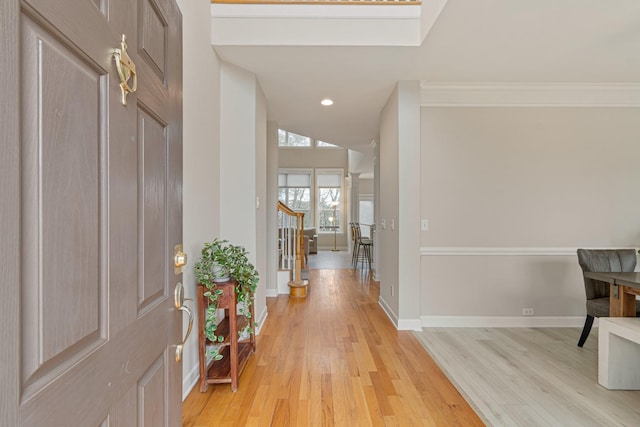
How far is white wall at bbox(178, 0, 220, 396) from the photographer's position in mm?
2129

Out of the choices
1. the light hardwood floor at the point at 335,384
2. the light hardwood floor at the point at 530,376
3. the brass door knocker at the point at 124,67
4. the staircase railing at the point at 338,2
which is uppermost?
the staircase railing at the point at 338,2

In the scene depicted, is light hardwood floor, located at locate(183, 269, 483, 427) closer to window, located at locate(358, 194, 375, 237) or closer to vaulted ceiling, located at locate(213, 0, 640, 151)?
vaulted ceiling, located at locate(213, 0, 640, 151)

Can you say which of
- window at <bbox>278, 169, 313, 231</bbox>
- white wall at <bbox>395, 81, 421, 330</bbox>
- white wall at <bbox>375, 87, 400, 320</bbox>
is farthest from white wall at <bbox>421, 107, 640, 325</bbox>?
window at <bbox>278, 169, 313, 231</bbox>

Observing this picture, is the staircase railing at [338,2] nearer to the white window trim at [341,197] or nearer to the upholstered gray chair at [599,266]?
the upholstered gray chair at [599,266]

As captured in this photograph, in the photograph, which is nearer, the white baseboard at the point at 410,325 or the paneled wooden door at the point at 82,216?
the paneled wooden door at the point at 82,216

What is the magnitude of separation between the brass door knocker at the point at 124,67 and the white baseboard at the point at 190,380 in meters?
1.96

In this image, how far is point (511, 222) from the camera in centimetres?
349

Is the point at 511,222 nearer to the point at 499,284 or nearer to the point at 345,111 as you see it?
the point at 499,284

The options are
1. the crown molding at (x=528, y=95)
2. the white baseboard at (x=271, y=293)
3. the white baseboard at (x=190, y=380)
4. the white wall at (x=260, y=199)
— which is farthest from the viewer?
the white baseboard at (x=271, y=293)

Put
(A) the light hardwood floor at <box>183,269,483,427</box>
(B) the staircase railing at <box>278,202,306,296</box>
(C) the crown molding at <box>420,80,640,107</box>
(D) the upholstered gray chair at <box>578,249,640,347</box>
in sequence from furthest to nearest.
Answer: (B) the staircase railing at <box>278,202,306,296</box>, (C) the crown molding at <box>420,80,640,107</box>, (D) the upholstered gray chair at <box>578,249,640,347</box>, (A) the light hardwood floor at <box>183,269,483,427</box>

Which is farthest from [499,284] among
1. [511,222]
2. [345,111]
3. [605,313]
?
[345,111]

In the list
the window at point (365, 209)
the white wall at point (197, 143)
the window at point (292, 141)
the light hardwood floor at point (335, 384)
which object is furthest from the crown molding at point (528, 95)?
the window at point (292, 141)

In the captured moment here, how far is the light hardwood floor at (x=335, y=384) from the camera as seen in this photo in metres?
1.89

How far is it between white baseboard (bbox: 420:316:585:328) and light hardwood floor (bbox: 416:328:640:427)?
0.07 metres
